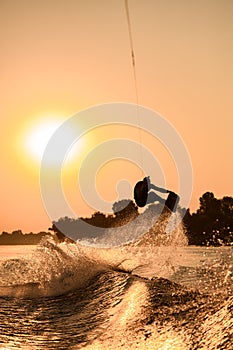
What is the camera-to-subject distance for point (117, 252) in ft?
82.2

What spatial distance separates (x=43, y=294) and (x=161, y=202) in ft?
15.3

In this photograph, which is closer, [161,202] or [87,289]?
[87,289]

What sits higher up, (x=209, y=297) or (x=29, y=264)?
(x=29, y=264)

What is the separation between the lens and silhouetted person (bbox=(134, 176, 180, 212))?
1352 centimetres

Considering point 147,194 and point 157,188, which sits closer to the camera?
point 147,194

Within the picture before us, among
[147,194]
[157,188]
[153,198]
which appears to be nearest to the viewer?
[147,194]

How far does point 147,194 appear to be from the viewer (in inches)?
531

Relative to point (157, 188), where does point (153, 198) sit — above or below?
below

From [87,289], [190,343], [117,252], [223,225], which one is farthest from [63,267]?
[223,225]

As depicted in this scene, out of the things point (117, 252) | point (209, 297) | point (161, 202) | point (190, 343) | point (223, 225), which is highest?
point (223, 225)

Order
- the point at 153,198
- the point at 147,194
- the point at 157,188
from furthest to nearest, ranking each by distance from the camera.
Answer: the point at 153,198, the point at 157,188, the point at 147,194

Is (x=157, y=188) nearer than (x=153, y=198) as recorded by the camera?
Yes

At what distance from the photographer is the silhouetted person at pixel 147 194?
13.5 m

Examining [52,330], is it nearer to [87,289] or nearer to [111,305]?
[111,305]
